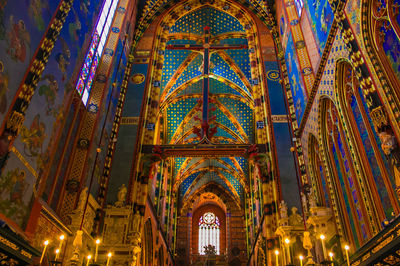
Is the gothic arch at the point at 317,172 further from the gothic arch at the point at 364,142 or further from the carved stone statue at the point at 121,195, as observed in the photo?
the carved stone statue at the point at 121,195

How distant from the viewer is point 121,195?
472 inches

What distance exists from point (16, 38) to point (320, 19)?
8.48 m

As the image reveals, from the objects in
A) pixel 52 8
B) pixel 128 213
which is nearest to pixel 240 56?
pixel 128 213

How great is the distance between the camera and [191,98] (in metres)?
22.1

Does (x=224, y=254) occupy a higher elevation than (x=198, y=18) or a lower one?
lower

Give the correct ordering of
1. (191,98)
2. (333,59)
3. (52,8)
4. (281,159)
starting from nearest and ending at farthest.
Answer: (52,8) < (333,59) < (281,159) < (191,98)

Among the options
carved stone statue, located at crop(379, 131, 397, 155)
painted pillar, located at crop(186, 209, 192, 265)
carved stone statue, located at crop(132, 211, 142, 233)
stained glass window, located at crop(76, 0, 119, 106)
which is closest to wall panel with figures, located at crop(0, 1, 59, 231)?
stained glass window, located at crop(76, 0, 119, 106)

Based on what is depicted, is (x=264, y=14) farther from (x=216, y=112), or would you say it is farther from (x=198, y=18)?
(x=216, y=112)

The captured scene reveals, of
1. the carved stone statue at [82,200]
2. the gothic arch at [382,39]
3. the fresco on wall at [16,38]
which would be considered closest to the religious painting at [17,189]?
the fresco on wall at [16,38]

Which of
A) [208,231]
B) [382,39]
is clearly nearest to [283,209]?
[382,39]

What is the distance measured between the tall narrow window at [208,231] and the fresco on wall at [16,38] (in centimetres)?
2656

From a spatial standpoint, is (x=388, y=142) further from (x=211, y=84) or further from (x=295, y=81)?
(x=211, y=84)

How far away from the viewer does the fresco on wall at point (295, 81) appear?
12.3 m

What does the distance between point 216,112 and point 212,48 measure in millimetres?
5963
